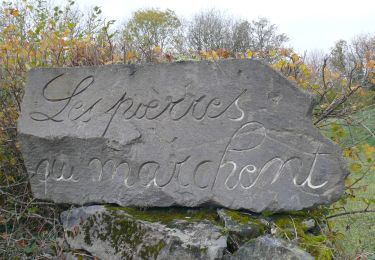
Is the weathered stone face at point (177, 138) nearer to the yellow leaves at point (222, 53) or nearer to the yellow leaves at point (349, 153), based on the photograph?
the yellow leaves at point (349, 153)

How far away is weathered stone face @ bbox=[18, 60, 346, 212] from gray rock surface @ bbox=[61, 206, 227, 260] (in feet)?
0.54

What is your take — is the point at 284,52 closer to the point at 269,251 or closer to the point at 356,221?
the point at 269,251

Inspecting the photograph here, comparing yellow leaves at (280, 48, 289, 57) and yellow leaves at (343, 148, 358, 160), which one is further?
yellow leaves at (280, 48, 289, 57)

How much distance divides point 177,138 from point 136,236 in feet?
2.55

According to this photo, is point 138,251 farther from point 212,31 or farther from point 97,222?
point 212,31

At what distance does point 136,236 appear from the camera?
3.36 m

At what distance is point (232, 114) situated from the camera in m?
3.51

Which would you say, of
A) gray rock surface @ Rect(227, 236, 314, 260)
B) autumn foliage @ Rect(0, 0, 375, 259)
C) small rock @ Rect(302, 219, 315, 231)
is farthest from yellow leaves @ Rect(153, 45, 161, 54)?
gray rock surface @ Rect(227, 236, 314, 260)

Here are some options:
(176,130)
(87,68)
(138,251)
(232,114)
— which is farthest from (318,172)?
(87,68)

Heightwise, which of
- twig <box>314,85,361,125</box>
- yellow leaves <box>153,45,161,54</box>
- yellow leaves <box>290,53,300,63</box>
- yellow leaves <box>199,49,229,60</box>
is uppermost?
yellow leaves <box>153,45,161,54</box>

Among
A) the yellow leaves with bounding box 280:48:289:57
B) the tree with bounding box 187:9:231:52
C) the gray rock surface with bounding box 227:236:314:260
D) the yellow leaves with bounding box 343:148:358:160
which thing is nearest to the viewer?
the gray rock surface with bounding box 227:236:314:260

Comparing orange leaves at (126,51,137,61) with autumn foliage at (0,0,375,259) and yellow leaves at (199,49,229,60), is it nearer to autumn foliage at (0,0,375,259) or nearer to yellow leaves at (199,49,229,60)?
autumn foliage at (0,0,375,259)

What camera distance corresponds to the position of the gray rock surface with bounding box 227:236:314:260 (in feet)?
9.57

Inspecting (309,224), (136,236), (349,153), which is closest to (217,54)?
(349,153)
